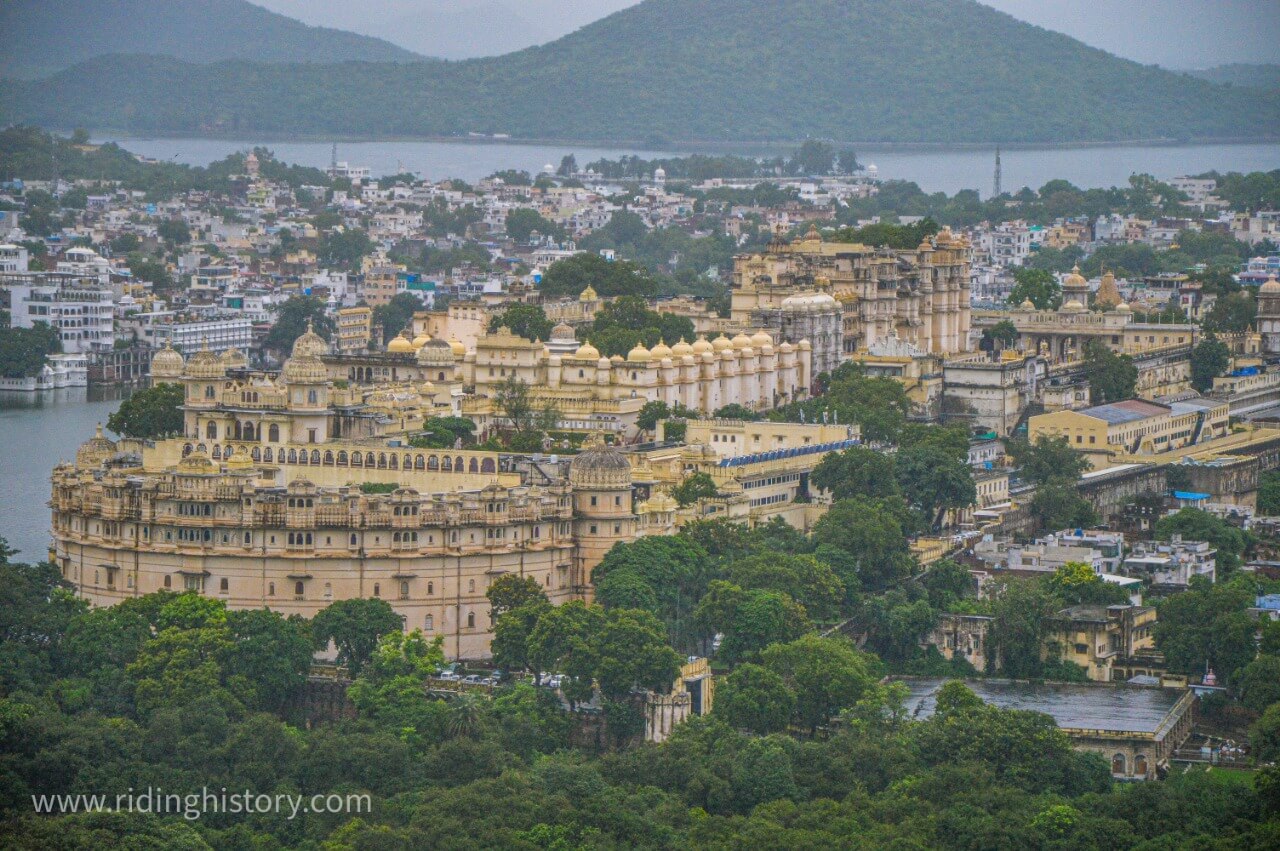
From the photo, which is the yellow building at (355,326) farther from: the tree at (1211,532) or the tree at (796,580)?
the tree at (796,580)

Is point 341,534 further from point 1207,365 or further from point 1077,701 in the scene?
point 1207,365

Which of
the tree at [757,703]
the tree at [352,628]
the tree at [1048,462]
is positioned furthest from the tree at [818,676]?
the tree at [1048,462]

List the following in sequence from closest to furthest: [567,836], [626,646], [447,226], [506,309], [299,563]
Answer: [567,836] → [626,646] → [299,563] → [506,309] → [447,226]

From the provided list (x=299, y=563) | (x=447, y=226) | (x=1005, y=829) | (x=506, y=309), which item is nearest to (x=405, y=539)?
(x=299, y=563)

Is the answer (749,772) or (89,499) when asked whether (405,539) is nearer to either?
(89,499)

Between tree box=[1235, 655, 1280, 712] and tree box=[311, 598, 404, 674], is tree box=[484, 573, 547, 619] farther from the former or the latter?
tree box=[1235, 655, 1280, 712]

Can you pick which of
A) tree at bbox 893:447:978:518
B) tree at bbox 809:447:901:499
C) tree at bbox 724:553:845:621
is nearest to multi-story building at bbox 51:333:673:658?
tree at bbox 724:553:845:621
